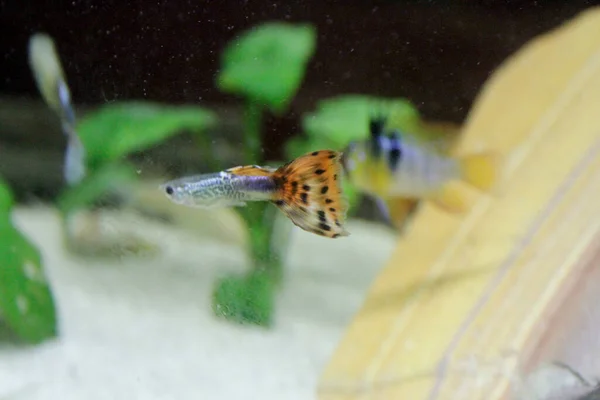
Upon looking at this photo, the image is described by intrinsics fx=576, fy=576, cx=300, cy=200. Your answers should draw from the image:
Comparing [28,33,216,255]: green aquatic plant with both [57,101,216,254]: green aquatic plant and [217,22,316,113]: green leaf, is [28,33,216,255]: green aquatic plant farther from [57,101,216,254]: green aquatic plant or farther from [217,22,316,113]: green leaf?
[217,22,316,113]: green leaf

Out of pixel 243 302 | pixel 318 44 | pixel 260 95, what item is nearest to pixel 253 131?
pixel 260 95

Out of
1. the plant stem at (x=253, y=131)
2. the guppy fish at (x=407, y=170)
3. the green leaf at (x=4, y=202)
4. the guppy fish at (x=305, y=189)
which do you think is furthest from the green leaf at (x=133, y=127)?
the guppy fish at (x=305, y=189)

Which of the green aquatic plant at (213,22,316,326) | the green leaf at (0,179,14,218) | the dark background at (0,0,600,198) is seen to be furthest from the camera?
the green leaf at (0,179,14,218)

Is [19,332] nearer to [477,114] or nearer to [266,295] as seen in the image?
[266,295]

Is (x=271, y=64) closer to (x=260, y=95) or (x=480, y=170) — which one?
(x=260, y=95)

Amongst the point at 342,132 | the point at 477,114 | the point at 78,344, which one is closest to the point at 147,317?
the point at 78,344

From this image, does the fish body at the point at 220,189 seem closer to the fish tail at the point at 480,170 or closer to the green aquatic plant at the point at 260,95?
the green aquatic plant at the point at 260,95

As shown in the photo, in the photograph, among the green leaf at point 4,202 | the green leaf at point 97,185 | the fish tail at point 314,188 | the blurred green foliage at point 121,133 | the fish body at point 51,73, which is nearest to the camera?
the fish tail at point 314,188

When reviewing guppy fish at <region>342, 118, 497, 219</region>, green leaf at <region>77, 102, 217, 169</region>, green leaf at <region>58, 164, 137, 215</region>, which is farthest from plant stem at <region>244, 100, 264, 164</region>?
green leaf at <region>58, 164, 137, 215</region>
